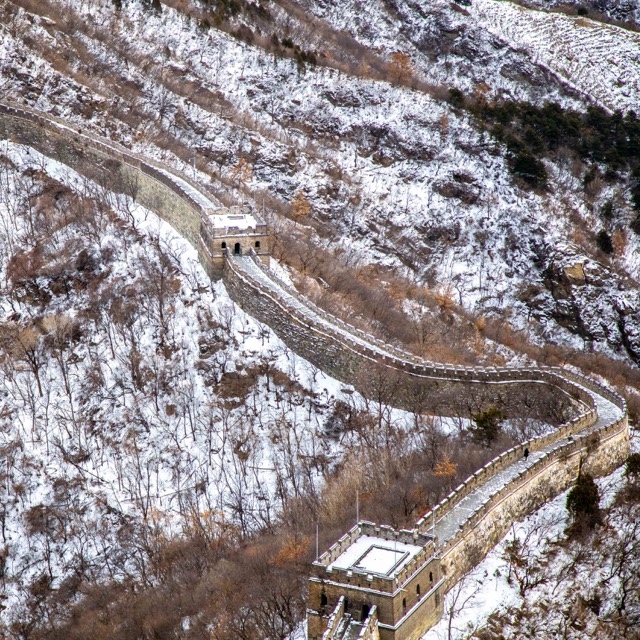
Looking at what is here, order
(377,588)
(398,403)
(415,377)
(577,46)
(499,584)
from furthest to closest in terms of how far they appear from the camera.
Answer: (577,46) → (398,403) → (415,377) → (499,584) → (377,588)

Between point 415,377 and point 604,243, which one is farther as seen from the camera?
point 604,243

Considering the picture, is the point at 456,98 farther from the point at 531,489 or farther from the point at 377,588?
the point at 377,588

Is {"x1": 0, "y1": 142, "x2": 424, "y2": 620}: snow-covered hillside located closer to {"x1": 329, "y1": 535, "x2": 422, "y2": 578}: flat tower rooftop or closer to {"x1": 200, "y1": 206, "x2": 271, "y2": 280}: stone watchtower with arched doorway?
{"x1": 200, "y1": 206, "x2": 271, "y2": 280}: stone watchtower with arched doorway

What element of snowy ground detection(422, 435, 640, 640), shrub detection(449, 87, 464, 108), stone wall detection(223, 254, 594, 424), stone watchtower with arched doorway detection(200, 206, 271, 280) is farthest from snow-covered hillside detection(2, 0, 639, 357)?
snowy ground detection(422, 435, 640, 640)

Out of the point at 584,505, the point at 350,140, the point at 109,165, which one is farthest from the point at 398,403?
the point at 350,140

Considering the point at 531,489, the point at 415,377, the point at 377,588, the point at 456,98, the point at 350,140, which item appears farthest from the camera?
the point at 456,98

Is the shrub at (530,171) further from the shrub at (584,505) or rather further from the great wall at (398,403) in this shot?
the shrub at (584,505)

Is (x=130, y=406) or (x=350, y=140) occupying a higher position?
(x=350, y=140)

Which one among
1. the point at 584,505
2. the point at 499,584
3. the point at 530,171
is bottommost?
the point at 499,584
